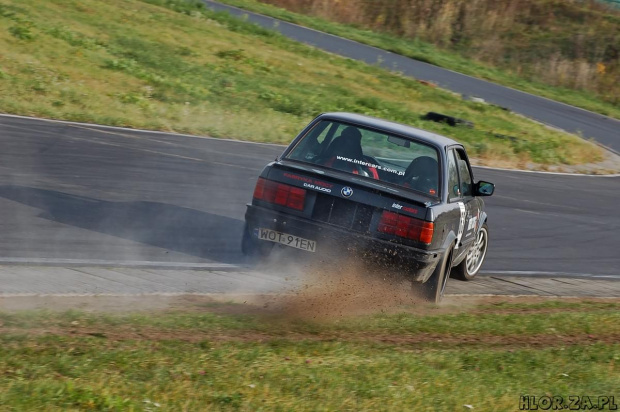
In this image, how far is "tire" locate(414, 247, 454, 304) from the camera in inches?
322

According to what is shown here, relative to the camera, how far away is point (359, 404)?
520cm

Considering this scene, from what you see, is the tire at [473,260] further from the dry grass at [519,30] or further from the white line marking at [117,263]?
the dry grass at [519,30]

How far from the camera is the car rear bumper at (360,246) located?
775cm

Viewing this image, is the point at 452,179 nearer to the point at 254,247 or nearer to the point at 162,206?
the point at 254,247

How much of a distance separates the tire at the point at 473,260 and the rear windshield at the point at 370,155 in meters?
1.82

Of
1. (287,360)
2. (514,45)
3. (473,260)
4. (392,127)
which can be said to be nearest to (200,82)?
(473,260)

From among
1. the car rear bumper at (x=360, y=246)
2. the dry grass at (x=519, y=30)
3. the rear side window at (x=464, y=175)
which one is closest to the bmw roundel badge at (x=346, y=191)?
the car rear bumper at (x=360, y=246)

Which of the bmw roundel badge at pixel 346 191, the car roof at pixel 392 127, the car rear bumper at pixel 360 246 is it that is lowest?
the car rear bumper at pixel 360 246

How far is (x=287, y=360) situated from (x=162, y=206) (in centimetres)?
555

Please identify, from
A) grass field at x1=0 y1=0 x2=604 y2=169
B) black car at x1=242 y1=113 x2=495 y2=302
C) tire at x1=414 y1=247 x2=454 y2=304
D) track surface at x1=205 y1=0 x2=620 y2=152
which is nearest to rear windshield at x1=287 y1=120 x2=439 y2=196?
black car at x1=242 y1=113 x2=495 y2=302

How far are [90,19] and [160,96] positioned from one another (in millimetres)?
7276

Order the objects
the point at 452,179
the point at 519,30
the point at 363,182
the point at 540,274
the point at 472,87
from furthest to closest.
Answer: the point at 519,30, the point at 472,87, the point at 540,274, the point at 452,179, the point at 363,182

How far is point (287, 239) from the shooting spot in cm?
800

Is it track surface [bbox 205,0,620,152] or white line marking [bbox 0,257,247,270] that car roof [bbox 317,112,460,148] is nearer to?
white line marking [bbox 0,257,247,270]
